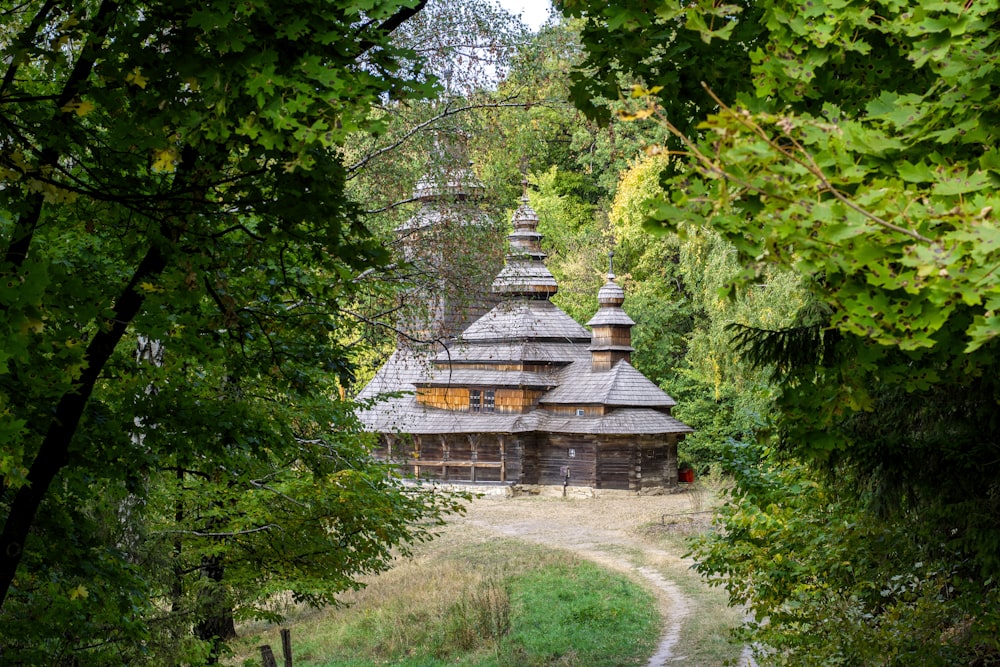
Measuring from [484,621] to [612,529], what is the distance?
10.2 metres

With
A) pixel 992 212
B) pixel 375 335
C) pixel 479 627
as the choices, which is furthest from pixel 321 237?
pixel 479 627

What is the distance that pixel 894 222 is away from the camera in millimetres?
2668

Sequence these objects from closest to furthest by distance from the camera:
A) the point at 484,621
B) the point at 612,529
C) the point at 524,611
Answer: the point at 484,621
the point at 524,611
the point at 612,529

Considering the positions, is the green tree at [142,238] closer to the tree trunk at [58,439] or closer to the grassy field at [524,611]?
the tree trunk at [58,439]

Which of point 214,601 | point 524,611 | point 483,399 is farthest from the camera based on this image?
point 483,399

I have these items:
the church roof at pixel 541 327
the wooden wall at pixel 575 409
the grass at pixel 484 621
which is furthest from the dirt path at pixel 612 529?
the church roof at pixel 541 327

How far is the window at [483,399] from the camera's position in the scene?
1378 inches

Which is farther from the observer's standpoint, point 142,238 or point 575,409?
point 575,409

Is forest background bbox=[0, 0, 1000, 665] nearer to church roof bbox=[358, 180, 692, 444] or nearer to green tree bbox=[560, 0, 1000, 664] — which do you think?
green tree bbox=[560, 0, 1000, 664]

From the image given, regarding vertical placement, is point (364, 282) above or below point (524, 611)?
above

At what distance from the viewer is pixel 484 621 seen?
59.7 ft

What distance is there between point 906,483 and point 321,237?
14.9 feet

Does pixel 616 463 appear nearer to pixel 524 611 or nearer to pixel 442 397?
pixel 442 397

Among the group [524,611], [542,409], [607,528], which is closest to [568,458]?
[542,409]
